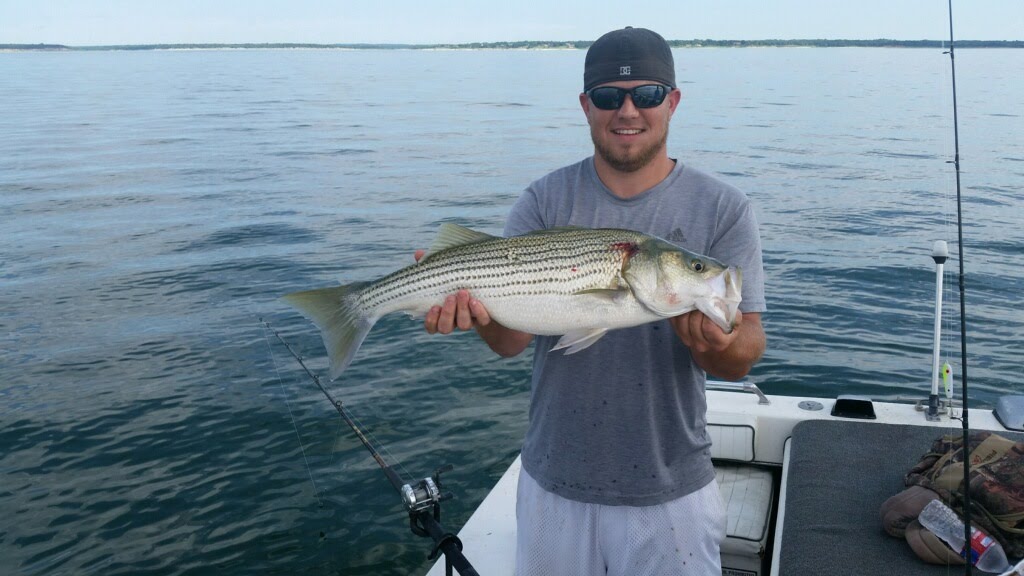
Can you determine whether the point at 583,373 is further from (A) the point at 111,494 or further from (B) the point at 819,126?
(B) the point at 819,126

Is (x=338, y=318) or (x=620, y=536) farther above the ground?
(x=338, y=318)

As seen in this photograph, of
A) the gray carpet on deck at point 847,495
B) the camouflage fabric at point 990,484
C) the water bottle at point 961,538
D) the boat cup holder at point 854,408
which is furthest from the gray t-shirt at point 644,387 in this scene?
the boat cup holder at point 854,408

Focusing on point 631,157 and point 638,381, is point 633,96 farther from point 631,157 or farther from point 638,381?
point 638,381

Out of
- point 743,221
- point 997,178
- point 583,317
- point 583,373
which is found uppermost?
point 743,221

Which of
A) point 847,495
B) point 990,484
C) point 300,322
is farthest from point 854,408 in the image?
point 300,322

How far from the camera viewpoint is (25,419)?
951 cm

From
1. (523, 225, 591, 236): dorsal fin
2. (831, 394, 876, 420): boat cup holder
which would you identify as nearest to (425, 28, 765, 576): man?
(523, 225, 591, 236): dorsal fin

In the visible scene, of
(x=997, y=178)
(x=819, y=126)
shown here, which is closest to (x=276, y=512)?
(x=997, y=178)

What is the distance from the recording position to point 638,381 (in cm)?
337

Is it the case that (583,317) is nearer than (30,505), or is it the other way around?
(583,317)

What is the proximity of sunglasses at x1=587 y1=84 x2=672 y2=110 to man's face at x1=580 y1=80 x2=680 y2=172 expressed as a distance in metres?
0.02

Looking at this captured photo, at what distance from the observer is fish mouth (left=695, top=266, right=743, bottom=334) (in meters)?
3.15

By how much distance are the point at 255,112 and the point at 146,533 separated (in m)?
42.0

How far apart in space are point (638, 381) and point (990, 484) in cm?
214
